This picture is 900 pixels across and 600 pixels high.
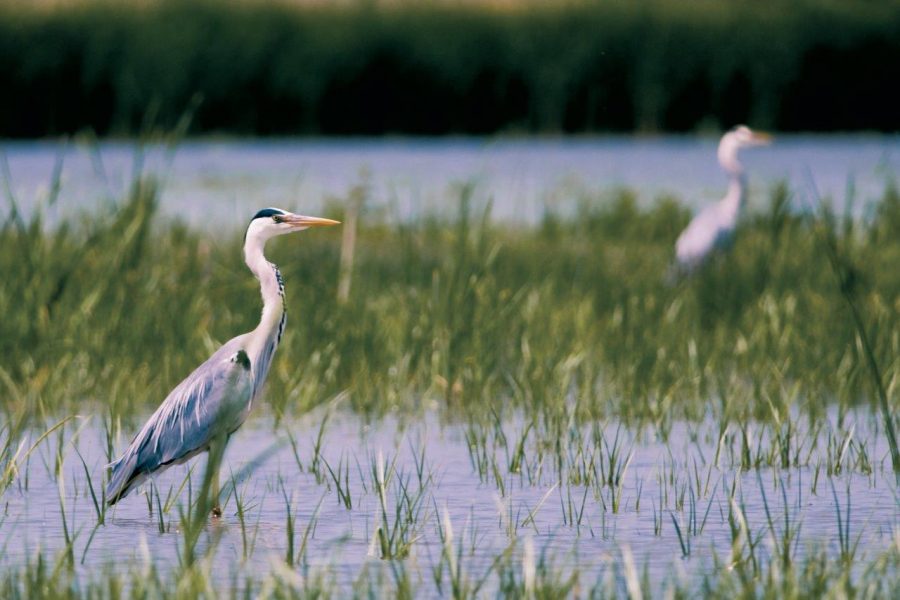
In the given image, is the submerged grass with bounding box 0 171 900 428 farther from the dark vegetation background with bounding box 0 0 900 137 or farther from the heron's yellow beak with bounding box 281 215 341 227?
the dark vegetation background with bounding box 0 0 900 137

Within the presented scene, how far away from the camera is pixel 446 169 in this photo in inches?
796

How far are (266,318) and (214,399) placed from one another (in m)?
0.37

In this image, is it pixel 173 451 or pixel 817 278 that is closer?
pixel 173 451

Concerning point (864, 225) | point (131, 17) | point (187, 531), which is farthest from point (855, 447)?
point (131, 17)

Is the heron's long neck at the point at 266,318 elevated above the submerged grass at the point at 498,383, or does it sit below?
above

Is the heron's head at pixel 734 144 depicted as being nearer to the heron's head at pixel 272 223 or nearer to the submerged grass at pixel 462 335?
the submerged grass at pixel 462 335

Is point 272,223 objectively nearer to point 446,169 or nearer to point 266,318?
point 266,318

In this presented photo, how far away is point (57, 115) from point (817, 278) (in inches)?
580

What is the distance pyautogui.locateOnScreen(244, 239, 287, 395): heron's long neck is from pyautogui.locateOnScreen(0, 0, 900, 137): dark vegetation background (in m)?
16.5

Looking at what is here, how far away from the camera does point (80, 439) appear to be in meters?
6.75

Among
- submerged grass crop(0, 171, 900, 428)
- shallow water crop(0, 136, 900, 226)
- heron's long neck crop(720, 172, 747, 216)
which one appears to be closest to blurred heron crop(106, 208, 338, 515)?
submerged grass crop(0, 171, 900, 428)

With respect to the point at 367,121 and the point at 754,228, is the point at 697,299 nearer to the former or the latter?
the point at 754,228

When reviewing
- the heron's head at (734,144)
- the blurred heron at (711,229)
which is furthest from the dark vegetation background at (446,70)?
the blurred heron at (711,229)

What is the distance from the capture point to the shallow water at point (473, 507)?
482 cm
